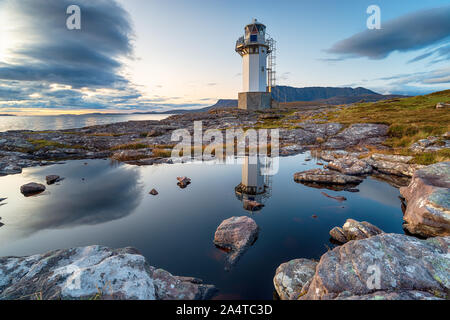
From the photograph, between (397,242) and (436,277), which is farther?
(397,242)

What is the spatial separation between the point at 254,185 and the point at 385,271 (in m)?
13.8

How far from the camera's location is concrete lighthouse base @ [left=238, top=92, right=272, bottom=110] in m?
71.5

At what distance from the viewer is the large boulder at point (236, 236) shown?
9656mm

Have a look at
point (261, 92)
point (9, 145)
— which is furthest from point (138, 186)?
point (261, 92)

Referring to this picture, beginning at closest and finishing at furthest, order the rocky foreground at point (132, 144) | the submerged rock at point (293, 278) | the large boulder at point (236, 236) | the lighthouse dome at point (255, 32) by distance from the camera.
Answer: the submerged rock at point (293, 278)
the large boulder at point (236, 236)
the rocky foreground at point (132, 144)
the lighthouse dome at point (255, 32)

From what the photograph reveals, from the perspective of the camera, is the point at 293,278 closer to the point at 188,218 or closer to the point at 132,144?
the point at 188,218

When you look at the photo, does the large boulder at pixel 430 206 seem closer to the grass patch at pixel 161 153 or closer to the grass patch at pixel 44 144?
the grass patch at pixel 161 153

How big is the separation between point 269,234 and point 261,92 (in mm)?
67207

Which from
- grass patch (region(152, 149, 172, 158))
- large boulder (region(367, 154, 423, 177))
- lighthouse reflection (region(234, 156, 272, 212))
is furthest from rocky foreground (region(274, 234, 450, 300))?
grass patch (region(152, 149, 172, 158))

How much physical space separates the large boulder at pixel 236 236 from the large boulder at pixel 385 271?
4290 mm

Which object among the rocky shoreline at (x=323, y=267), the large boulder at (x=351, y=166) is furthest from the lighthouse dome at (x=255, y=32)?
the rocky shoreline at (x=323, y=267)

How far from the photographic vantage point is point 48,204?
14.9 metres
